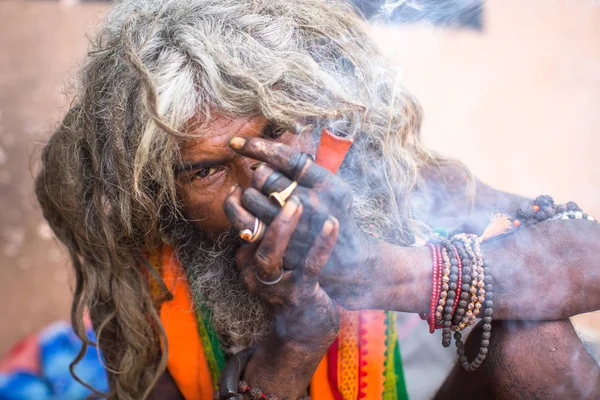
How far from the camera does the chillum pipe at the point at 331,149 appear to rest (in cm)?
152

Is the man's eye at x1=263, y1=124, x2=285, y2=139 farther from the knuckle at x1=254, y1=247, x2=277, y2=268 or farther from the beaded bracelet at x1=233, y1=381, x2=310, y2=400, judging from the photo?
the beaded bracelet at x1=233, y1=381, x2=310, y2=400

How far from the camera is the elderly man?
158 cm

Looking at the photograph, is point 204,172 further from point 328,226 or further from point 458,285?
point 458,285

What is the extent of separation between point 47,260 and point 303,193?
11.2 feet

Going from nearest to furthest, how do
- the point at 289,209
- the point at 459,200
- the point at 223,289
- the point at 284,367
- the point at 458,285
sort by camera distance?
1. the point at 289,209
2. the point at 458,285
3. the point at 284,367
4. the point at 223,289
5. the point at 459,200

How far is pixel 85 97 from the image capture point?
209 centimetres

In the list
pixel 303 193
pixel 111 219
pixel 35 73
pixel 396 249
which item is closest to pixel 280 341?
pixel 396 249

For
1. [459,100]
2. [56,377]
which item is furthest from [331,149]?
[56,377]

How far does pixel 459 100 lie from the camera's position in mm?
4062

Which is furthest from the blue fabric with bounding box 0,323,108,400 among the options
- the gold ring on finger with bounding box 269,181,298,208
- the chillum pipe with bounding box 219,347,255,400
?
the gold ring on finger with bounding box 269,181,298,208

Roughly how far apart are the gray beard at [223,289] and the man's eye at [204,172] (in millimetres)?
234

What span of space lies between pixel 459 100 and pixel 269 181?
298cm

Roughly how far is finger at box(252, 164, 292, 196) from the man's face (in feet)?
1.26

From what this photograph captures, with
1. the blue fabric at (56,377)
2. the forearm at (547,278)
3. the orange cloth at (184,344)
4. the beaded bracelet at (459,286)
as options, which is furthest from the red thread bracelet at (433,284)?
the blue fabric at (56,377)
